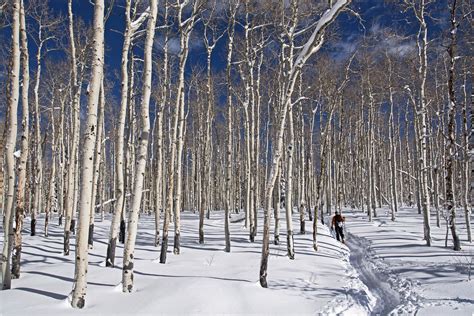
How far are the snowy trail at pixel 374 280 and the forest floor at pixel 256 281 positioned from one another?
0.08ft

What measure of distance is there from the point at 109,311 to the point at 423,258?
9945mm

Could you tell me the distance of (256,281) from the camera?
8172 mm

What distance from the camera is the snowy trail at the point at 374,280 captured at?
24.5 feet

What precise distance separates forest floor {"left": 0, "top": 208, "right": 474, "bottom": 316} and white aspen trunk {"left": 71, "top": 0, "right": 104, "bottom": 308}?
14.6 inches

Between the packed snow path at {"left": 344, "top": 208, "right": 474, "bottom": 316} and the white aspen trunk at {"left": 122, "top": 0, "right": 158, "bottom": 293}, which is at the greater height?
the white aspen trunk at {"left": 122, "top": 0, "right": 158, "bottom": 293}

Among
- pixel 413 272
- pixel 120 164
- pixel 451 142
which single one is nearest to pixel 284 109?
pixel 120 164

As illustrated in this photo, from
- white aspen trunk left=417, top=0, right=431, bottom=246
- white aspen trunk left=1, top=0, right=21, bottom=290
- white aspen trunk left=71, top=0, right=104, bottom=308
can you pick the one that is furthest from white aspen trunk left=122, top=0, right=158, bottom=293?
white aspen trunk left=417, top=0, right=431, bottom=246

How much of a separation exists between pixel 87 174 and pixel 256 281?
459 cm

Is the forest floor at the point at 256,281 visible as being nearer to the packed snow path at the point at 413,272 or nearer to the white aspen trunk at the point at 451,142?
the packed snow path at the point at 413,272

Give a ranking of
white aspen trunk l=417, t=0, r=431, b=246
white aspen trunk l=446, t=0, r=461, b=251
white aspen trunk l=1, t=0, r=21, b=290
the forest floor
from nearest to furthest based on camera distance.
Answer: the forest floor
white aspen trunk l=1, t=0, r=21, b=290
white aspen trunk l=446, t=0, r=461, b=251
white aspen trunk l=417, t=0, r=431, b=246

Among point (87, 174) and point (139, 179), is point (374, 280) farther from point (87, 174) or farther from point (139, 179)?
point (87, 174)

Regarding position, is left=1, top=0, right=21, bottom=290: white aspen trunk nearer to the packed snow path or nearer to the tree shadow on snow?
the tree shadow on snow

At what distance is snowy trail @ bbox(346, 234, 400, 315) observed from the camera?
24.5 feet

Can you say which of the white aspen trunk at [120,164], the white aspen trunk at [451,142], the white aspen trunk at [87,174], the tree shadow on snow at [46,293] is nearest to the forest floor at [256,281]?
the tree shadow on snow at [46,293]
